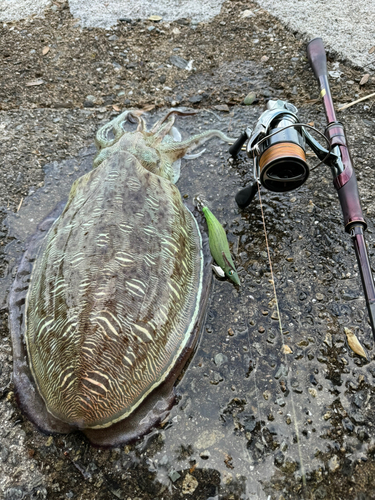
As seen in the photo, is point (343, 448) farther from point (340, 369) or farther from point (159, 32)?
point (159, 32)

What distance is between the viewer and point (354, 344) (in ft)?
9.35

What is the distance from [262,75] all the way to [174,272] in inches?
143

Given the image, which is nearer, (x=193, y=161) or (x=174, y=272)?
(x=174, y=272)

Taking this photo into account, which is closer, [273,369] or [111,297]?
[111,297]

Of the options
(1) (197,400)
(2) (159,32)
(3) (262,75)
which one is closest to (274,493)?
(1) (197,400)

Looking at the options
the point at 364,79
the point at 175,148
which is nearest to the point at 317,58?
the point at 364,79

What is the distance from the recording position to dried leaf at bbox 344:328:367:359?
2.81 meters

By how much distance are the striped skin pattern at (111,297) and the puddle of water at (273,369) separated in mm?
346

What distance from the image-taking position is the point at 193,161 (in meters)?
4.15

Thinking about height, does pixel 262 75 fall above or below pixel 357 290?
above

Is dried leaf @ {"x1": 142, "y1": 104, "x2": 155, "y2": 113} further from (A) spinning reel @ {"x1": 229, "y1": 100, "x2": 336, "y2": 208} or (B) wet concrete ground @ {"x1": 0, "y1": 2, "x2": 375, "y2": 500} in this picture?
(A) spinning reel @ {"x1": 229, "y1": 100, "x2": 336, "y2": 208}

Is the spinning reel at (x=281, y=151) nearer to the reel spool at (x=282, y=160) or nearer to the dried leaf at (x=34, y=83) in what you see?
the reel spool at (x=282, y=160)

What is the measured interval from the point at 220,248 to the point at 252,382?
115 cm

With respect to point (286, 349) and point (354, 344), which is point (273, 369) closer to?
point (286, 349)
